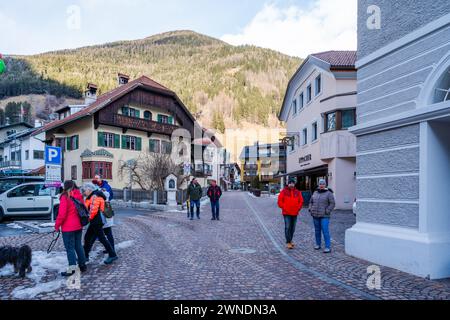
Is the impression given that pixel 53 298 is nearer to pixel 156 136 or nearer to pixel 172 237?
pixel 172 237

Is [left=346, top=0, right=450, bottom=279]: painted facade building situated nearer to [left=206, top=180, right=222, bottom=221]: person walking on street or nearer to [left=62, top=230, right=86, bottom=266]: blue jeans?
[left=62, top=230, right=86, bottom=266]: blue jeans

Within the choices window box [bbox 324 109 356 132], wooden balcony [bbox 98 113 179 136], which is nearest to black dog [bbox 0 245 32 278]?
window box [bbox 324 109 356 132]

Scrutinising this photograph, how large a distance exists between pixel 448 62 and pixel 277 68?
174354mm

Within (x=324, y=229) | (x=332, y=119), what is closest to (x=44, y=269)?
(x=324, y=229)

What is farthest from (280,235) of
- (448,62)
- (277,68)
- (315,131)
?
(277,68)

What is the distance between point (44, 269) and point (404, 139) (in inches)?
290

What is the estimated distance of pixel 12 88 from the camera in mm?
124312

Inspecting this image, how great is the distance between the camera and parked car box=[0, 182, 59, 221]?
46.4ft

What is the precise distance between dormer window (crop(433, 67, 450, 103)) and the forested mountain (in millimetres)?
112187

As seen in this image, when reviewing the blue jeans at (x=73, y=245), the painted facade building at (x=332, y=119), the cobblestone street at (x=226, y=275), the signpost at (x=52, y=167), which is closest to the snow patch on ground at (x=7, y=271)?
the cobblestone street at (x=226, y=275)

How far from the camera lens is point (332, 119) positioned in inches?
800

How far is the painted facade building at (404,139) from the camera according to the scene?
6277 millimetres

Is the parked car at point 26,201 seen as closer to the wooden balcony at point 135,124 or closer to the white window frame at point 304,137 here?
the white window frame at point 304,137

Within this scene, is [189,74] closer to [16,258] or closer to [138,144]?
[138,144]
